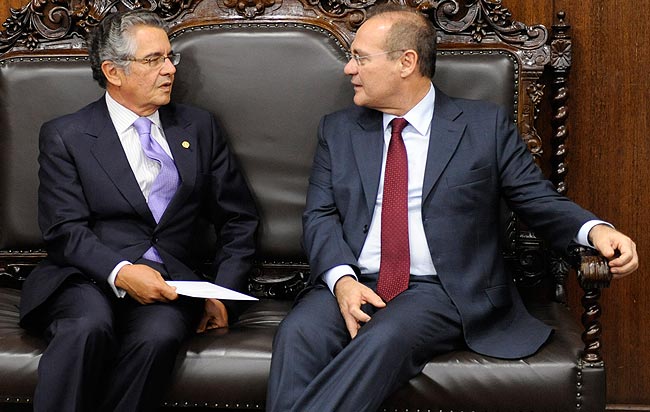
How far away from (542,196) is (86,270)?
1.37 meters

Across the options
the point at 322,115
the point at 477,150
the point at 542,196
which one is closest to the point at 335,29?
the point at 322,115

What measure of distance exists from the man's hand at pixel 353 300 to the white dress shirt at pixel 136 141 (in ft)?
2.43

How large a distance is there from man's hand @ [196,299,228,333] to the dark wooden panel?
4.34ft

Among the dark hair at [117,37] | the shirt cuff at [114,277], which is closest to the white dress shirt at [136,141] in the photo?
the dark hair at [117,37]

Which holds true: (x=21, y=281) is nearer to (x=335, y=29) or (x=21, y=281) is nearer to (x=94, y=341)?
(x=94, y=341)

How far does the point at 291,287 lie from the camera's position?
354 cm

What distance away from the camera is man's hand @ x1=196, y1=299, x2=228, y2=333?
3186 mm

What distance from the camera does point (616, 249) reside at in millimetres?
2816

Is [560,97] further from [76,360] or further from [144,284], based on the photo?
[76,360]

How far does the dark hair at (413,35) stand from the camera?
10.4 ft

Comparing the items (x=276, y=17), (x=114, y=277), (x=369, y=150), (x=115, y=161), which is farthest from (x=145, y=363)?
(x=276, y=17)

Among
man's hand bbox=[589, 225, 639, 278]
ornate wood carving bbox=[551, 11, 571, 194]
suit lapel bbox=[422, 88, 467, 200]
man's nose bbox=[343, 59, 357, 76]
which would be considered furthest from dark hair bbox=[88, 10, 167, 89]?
man's hand bbox=[589, 225, 639, 278]

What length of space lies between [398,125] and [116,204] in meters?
0.91

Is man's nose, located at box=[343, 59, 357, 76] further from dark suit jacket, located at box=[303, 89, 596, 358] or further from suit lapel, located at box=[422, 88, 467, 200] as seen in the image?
suit lapel, located at box=[422, 88, 467, 200]
